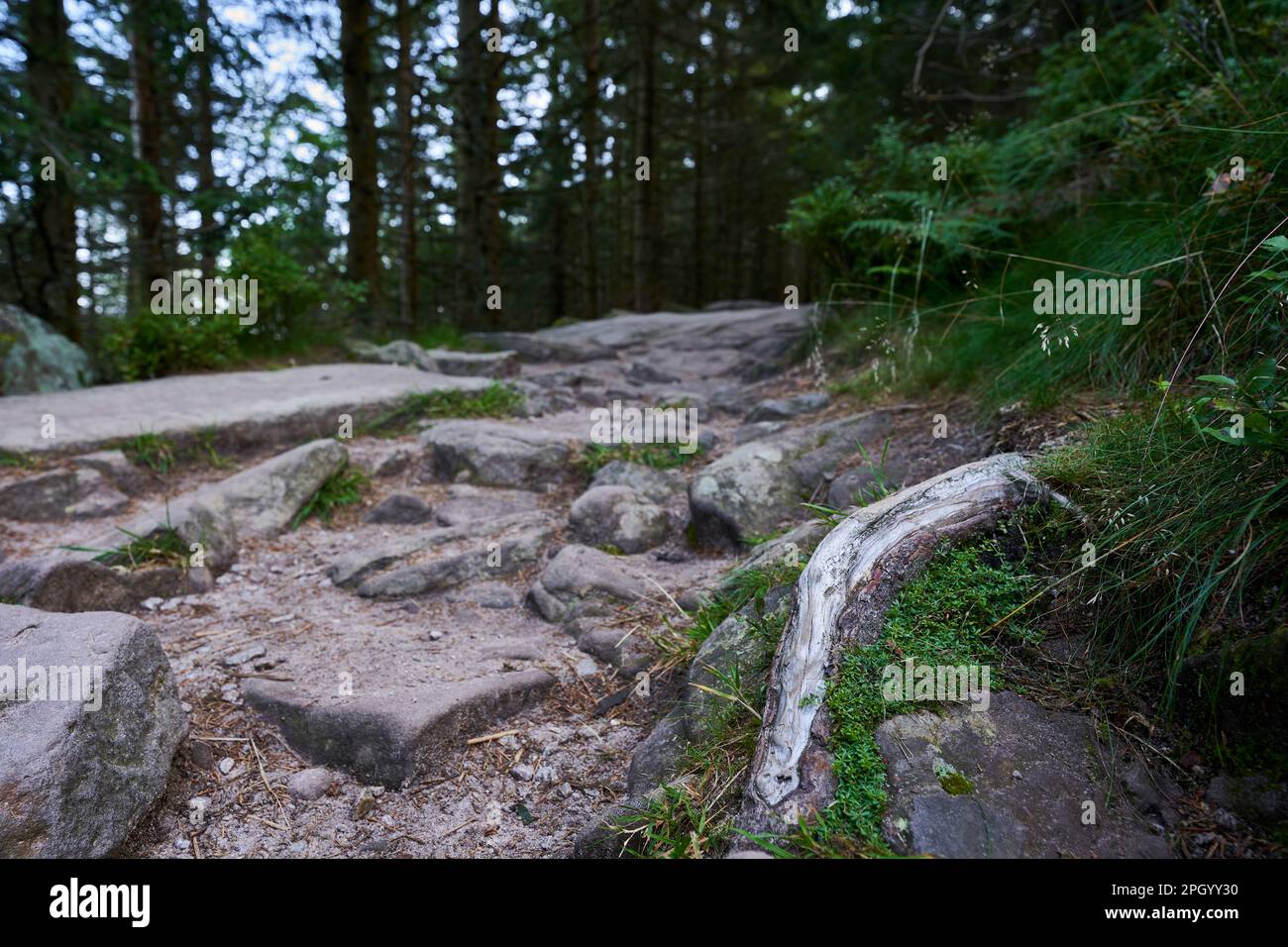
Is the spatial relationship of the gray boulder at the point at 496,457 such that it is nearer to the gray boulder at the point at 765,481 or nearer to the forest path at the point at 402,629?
the forest path at the point at 402,629

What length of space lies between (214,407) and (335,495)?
1.62 meters

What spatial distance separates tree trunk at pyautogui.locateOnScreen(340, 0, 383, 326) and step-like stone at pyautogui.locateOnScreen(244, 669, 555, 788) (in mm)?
7573

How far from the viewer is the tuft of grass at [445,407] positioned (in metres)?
5.56

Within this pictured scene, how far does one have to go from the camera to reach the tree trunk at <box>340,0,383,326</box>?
8914 mm

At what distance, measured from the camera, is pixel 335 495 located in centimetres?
445

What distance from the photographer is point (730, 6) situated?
53.2 ft

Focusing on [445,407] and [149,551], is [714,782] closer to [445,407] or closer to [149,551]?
[149,551]

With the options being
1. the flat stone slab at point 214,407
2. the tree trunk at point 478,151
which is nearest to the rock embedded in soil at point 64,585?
the flat stone slab at point 214,407

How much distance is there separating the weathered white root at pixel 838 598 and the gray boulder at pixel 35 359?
6889 millimetres

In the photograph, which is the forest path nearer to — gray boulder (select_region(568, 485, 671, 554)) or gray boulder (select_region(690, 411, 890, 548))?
gray boulder (select_region(568, 485, 671, 554))

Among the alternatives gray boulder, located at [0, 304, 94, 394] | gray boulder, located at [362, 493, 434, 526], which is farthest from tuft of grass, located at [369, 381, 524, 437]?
gray boulder, located at [0, 304, 94, 394]
